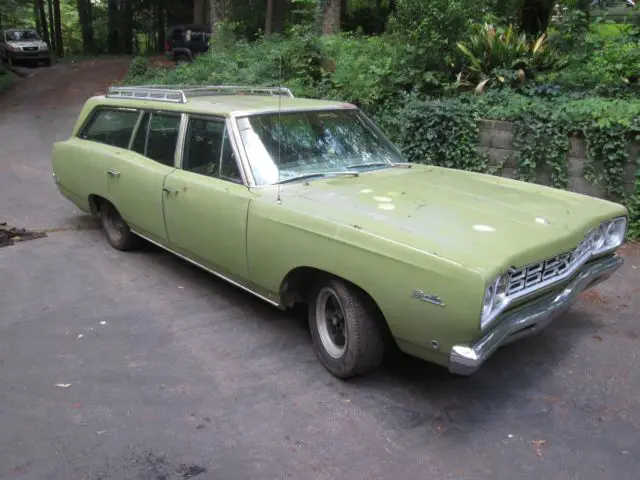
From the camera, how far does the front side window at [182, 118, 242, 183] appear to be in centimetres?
439

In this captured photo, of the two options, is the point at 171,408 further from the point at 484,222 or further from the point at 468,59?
the point at 468,59

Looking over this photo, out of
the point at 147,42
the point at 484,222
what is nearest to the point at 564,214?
the point at 484,222

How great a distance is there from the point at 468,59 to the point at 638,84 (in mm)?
2324

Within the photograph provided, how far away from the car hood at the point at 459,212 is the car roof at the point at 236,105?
82cm

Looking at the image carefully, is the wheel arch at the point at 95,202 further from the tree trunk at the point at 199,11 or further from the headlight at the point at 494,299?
the tree trunk at the point at 199,11

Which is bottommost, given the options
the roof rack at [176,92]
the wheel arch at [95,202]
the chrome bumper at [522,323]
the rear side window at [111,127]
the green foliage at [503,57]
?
the wheel arch at [95,202]

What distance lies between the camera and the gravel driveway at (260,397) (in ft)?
9.79

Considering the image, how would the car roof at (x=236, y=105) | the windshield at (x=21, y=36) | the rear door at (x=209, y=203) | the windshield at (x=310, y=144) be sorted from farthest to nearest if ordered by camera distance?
the windshield at (x=21, y=36) → the car roof at (x=236, y=105) → the windshield at (x=310, y=144) → the rear door at (x=209, y=203)

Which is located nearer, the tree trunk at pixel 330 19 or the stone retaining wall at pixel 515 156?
the stone retaining wall at pixel 515 156

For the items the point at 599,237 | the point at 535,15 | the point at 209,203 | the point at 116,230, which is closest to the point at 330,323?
the point at 209,203

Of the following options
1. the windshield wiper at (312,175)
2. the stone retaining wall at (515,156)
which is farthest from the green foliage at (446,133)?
the windshield wiper at (312,175)

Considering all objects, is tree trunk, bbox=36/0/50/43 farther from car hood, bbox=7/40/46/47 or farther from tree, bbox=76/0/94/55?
car hood, bbox=7/40/46/47

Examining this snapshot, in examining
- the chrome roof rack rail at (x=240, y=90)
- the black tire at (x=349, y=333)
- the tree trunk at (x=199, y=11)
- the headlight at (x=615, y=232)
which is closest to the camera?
the black tire at (x=349, y=333)

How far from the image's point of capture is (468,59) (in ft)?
28.8
